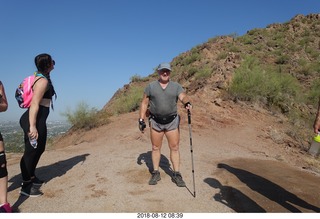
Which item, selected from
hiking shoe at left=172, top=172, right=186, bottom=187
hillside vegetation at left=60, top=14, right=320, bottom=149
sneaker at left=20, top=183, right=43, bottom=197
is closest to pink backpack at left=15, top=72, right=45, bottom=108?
sneaker at left=20, top=183, right=43, bottom=197

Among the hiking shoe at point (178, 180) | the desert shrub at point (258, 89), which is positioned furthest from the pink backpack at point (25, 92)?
the desert shrub at point (258, 89)

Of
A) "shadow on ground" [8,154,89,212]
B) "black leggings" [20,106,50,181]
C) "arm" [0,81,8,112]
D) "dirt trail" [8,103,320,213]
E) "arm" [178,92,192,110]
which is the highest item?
"arm" [0,81,8,112]

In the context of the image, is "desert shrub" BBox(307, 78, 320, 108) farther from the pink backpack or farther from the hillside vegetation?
the pink backpack

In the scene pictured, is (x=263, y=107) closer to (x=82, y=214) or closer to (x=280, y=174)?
(x=280, y=174)

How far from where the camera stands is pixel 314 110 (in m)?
14.9

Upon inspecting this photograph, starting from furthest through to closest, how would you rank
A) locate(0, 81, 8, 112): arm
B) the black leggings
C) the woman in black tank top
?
the black leggings < the woman in black tank top < locate(0, 81, 8, 112): arm

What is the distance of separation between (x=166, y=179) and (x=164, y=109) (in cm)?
134

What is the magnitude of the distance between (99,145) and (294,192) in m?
5.36

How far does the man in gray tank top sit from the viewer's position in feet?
16.1

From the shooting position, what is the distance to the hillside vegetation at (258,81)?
A: 13508mm

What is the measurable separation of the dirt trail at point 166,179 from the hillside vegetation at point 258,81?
3.06 meters

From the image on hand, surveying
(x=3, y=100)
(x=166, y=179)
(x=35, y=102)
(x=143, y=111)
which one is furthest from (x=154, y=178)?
(x=3, y=100)

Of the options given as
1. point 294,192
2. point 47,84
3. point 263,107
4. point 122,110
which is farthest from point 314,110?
point 47,84

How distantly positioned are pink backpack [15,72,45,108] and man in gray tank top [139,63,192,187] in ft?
5.89
